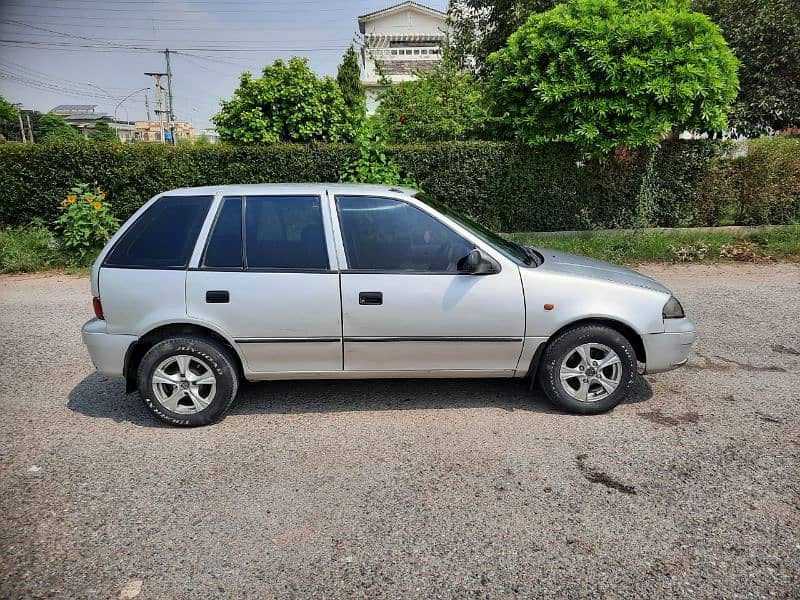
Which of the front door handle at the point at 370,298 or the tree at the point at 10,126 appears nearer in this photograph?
the front door handle at the point at 370,298

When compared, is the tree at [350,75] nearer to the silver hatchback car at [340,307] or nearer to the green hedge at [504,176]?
the green hedge at [504,176]

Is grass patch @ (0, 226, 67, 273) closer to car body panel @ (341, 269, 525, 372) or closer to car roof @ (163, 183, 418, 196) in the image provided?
car roof @ (163, 183, 418, 196)

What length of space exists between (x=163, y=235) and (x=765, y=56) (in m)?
14.5

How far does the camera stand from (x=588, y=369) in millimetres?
4012

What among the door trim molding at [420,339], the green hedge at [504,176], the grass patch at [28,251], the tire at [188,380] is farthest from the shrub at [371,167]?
the tire at [188,380]

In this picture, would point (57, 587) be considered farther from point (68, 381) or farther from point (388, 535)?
point (68, 381)

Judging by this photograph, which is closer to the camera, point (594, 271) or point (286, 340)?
point (286, 340)

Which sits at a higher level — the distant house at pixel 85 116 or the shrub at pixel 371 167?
the distant house at pixel 85 116

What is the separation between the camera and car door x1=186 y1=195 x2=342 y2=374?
3885 mm

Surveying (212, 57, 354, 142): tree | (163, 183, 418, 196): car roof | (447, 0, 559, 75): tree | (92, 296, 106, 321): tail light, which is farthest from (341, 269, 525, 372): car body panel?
(447, 0, 559, 75): tree

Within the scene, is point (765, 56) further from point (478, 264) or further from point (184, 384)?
point (184, 384)

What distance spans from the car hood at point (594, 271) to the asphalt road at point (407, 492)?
0.92m

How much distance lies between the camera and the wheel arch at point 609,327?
13.1 feet

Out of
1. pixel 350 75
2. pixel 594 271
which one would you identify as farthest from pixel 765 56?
pixel 350 75
